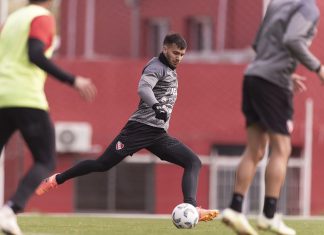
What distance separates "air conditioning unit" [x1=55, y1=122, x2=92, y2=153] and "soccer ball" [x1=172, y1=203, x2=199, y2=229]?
1781 centimetres

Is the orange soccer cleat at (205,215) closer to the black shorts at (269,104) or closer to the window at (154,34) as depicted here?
A: the black shorts at (269,104)

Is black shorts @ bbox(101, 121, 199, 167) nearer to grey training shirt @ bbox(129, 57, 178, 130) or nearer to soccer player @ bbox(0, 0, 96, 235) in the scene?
grey training shirt @ bbox(129, 57, 178, 130)

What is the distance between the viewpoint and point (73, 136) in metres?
32.2

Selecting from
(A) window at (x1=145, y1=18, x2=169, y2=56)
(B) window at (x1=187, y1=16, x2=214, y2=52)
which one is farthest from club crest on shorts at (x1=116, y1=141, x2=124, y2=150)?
(A) window at (x1=145, y1=18, x2=169, y2=56)

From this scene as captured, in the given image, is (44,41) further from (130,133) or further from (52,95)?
(52,95)

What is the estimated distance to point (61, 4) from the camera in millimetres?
37375

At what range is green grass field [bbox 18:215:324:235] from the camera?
13414mm

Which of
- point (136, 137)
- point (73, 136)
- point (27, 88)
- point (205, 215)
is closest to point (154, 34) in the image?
point (73, 136)

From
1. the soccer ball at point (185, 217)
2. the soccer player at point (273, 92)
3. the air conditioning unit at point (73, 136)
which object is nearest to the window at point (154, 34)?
the air conditioning unit at point (73, 136)

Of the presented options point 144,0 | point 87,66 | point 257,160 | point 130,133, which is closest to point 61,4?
point 144,0

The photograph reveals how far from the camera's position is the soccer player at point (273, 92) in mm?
11562

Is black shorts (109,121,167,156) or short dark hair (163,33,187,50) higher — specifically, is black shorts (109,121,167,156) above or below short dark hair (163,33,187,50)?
below

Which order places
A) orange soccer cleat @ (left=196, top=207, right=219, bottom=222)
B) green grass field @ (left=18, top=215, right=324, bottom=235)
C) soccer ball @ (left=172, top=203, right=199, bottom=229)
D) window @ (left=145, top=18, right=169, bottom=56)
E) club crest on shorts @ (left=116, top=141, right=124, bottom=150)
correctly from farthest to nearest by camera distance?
window @ (left=145, top=18, right=169, bottom=56)
club crest on shorts @ (left=116, top=141, right=124, bottom=150)
orange soccer cleat @ (left=196, top=207, right=219, bottom=222)
soccer ball @ (left=172, top=203, right=199, bottom=229)
green grass field @ (left=18, top=215, right=324, bottom=235)

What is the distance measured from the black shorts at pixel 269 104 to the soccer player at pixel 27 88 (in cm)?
127
